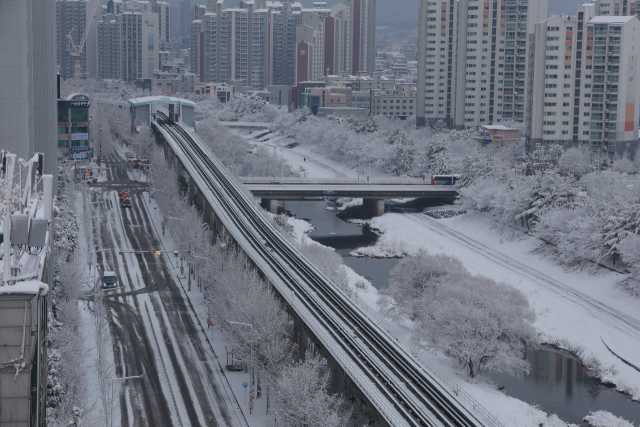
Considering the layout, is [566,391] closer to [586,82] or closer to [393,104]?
[586,82]

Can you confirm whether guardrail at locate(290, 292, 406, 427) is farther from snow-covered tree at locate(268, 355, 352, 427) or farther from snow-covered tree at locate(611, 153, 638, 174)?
snow-covered tree at locate(611, 153, 638, 174)

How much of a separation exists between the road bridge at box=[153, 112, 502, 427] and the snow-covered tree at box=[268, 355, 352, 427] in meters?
1.18

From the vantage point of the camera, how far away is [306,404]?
32781 millimetres

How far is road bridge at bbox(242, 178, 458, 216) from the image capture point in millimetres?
89375

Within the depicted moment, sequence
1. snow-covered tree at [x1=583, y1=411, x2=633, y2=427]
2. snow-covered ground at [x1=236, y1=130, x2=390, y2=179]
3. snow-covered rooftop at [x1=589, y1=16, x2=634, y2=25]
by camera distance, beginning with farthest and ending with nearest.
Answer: snow-covered ground at [x1=236, y1=130, x2=390, y2=179]
snow-covered rooftop at [x1=589, y1=16, x2=634, y2=25]
snow-covered tree at [x1=583, y1=411, x2=633, y2=427]

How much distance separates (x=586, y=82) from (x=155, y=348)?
71813mm

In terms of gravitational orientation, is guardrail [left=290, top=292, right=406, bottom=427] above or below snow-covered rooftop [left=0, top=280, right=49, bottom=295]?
below

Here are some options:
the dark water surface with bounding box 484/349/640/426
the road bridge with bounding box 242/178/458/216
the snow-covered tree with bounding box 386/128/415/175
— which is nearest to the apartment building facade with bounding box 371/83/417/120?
the snow-covered tree with bounding box 386/128/415/175

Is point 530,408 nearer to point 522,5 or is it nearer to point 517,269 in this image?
point 517,269

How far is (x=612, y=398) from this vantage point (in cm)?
4359

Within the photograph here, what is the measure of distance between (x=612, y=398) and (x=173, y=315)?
25150 mm

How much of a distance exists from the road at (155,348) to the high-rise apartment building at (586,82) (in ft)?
170

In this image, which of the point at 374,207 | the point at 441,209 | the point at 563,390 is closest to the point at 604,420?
the point at 563,390

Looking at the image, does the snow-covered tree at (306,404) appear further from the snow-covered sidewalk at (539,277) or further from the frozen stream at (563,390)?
the snow-covered sidewalk at (539,277)
